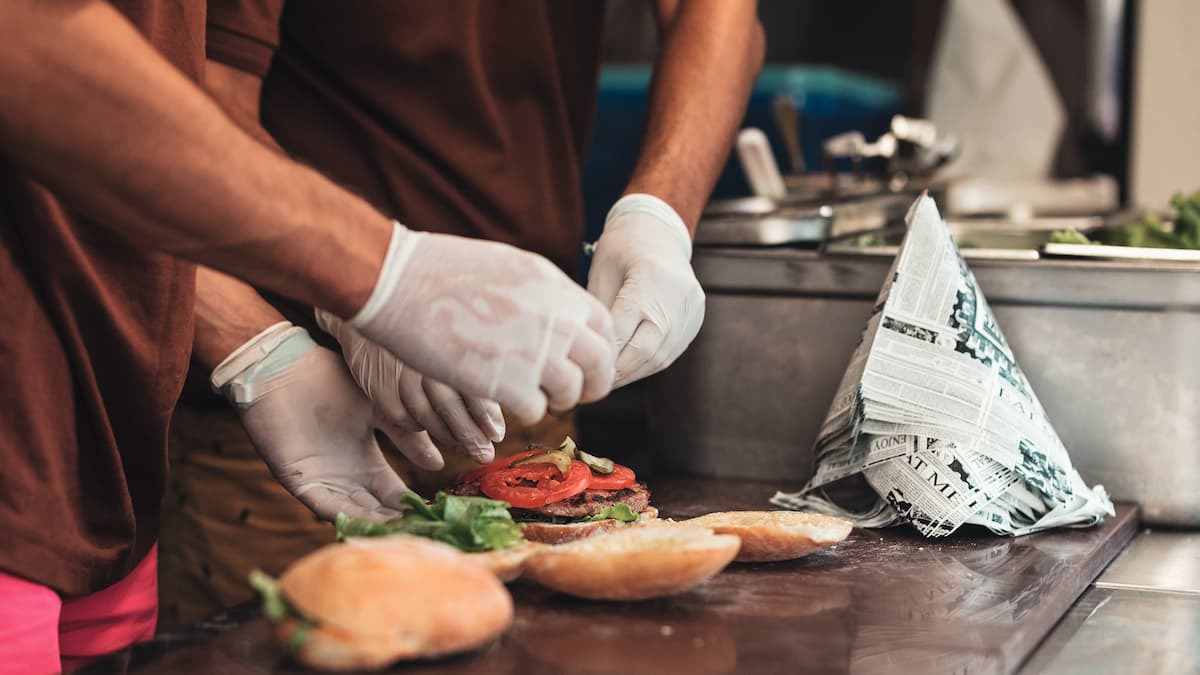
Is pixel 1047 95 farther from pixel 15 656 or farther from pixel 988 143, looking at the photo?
pixel 15 656

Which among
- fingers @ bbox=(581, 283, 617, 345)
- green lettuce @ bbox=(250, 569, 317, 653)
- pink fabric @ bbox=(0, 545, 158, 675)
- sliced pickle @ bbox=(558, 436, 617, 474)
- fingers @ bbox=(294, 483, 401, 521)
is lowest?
pink fabric @ bbox=(0, 545, 158, 675)

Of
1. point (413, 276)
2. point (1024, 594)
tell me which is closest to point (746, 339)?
point (1024, 594)

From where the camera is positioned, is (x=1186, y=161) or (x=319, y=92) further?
(x=1186, y=161)

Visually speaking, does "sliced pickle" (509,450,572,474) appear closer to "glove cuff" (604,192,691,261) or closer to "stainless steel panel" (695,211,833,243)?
"glove cuff" (604,192,691,261)

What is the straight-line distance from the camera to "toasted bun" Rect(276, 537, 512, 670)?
0.98 metres

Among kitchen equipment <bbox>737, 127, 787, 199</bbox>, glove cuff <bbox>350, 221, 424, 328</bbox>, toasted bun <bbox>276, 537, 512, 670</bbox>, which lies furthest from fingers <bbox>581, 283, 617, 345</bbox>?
kitchen equipment <bbox>737, 127, 787, 199</bbox>

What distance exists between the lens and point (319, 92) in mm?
2047

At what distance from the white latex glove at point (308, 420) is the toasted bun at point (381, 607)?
0.54 metres

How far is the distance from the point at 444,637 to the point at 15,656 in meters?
0.54

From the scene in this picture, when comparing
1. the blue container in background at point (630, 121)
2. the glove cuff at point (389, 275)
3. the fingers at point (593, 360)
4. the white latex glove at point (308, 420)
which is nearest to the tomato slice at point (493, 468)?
the white latex glove at point (308, 420)

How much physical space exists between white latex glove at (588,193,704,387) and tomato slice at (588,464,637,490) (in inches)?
5.1

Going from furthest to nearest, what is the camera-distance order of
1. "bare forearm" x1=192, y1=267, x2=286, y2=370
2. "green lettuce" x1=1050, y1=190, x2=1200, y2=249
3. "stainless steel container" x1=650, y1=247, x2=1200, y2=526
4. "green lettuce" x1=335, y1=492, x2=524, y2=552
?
"green lettuce" x1=1050, y1=190, x2=1200, y2=249 → "stainless steel container" x1=650, y1=247, x2=1200, y2=526 → "bare forearm" x1=192, y1=267, x2=286, y2=370 → "green lettuce" x1=335, y1=492, x2=524, y2=552

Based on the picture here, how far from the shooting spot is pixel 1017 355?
180cm

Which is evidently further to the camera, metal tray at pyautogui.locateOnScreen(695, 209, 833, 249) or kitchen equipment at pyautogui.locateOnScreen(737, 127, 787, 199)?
kitchen equipment at pyautogui.locateOnScreen(737, 127, 787, 199)
